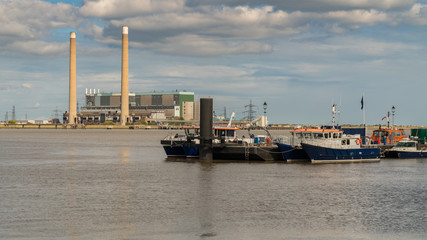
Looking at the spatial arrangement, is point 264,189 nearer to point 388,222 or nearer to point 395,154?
point 388,222

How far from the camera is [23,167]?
236 feet

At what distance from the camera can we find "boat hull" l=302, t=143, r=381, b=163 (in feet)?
238

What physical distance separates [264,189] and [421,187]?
46.6ft

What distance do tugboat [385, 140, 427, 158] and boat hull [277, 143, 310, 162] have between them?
57.3 ft

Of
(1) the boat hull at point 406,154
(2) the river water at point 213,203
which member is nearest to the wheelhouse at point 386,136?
(1) the boat hull at point 406,154

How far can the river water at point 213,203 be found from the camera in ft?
101

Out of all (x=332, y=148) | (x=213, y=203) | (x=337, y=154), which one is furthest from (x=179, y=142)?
(x=213, y=203)

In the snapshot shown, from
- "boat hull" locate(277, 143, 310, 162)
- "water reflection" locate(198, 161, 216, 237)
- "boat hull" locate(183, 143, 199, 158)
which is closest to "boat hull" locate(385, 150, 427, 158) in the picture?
"boat hull" locate(277, 143, 310, 162)

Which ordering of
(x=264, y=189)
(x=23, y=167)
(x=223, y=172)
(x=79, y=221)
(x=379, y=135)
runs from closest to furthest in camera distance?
(x=79, y=221)
(x=264, y=189)
(x=223, y=172)
(x=23, y=167)
(x=379, y=135)

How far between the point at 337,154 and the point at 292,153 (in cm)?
560

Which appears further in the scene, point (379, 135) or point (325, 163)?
point (379, 135)

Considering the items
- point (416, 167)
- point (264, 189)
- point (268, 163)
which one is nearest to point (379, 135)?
point (416, 167)

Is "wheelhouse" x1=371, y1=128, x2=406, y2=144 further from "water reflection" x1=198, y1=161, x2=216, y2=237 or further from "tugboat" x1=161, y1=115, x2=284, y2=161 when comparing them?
"water reflection" x1=198, y1=161, x2=216, y2=237

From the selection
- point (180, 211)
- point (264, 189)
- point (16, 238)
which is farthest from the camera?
point (264, 189)
